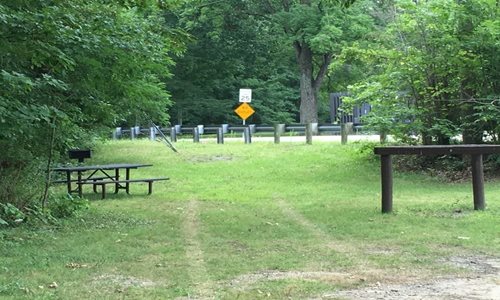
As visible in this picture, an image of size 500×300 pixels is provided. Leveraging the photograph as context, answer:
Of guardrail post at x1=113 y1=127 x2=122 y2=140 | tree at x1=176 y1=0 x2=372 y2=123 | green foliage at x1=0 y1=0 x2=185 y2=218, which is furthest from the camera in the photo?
tree at x1=176 y1=0 x2=372 y2=123

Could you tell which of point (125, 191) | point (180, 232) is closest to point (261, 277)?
point (180, 232)

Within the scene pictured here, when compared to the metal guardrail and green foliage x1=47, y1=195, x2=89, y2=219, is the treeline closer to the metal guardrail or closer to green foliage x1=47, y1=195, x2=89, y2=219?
green foliage x1=47, y1=195, x2=89, y2=219

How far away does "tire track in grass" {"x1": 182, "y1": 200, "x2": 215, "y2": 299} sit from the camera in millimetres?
5385

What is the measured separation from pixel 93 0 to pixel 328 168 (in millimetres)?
8929

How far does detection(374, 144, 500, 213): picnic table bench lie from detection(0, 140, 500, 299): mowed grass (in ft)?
0.81

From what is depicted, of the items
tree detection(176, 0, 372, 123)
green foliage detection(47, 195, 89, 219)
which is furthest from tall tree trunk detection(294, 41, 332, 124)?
green foliage detection(47, 195, 89, 219)

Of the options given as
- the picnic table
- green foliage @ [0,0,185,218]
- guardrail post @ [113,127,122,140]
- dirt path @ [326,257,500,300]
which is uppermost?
green foliage @ [0,0,185,218]

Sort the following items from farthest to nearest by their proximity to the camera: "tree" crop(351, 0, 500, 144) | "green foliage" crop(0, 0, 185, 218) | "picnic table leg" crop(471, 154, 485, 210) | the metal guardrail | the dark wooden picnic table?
the metal guardrail → "tree" crop(351, 0, 500, 144) → the dark wooden picnic table → "picnic table leg" crop(471, 154, 485, 210) → "green foliage" crop(0, 0, 185, 218)

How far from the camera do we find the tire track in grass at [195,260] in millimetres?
5385

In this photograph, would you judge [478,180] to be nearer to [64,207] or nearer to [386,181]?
[386,181]

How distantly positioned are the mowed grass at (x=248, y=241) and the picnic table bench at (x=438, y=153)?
248 millimetres

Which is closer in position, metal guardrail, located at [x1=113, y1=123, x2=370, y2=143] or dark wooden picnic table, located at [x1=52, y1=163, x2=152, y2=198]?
dark wooden picnic table, located at [x1=52, y1=163, x2=152, y2=198]

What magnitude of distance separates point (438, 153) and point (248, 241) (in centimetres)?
365

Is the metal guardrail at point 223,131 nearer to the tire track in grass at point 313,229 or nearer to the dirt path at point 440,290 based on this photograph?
the tire track in grass at point 313,229
